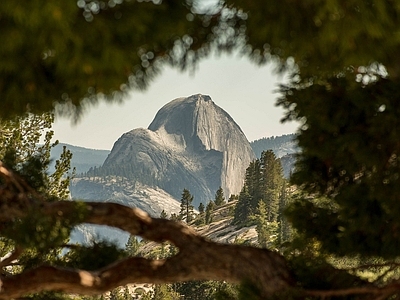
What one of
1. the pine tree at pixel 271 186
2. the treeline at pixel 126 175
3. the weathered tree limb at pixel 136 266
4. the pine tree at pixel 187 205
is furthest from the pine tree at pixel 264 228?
the treeline at pixel 126 175

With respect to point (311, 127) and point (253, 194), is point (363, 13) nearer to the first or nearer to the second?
point (311, 127)

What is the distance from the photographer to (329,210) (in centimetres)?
401

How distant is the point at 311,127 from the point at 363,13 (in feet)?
5.42

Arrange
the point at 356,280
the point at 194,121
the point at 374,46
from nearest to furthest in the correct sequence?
the point at 374,46 < the point at 356,280 < the point at 194,121

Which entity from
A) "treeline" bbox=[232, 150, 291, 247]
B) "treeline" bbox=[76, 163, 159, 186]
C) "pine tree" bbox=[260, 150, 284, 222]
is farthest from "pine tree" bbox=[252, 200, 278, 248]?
"treeline" bbox=[76, 163, 159, 186]

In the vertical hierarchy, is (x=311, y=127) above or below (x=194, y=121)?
below

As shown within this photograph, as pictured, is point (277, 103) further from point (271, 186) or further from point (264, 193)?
point (271, 186)

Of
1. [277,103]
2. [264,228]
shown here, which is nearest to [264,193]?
[264,228]

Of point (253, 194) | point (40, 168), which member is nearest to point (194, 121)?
point (253, 194)

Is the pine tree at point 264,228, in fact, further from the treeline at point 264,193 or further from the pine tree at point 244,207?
the pine tree at point 244,207

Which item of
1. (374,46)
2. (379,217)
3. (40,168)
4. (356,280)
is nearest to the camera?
(374,46)

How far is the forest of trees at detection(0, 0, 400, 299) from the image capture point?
2.08 m

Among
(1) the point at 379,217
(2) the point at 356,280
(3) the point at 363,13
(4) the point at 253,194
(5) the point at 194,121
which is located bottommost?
(2) the point at 356,280

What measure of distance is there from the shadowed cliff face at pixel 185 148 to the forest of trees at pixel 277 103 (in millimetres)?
175626
